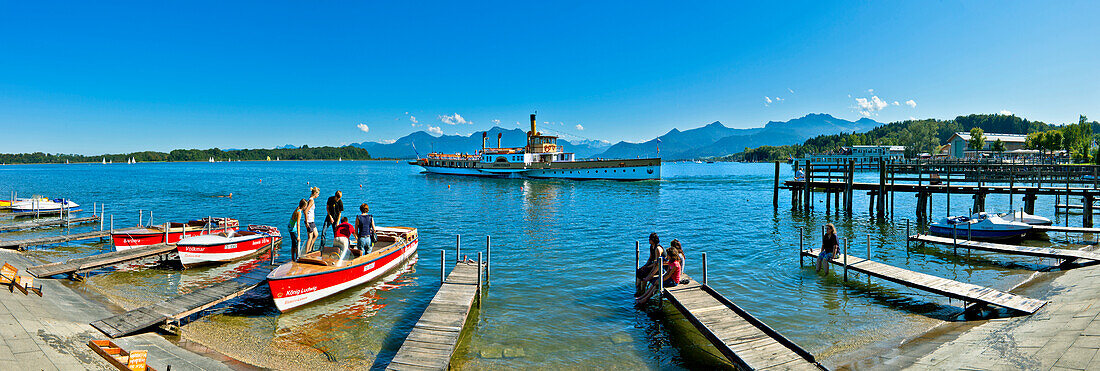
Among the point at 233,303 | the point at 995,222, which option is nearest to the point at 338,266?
the point at 233,303

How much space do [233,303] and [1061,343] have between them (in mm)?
17769

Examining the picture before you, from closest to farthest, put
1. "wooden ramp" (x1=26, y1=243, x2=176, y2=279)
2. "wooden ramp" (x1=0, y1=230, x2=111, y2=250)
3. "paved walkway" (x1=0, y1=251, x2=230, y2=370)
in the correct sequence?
"paved walkway" (x1=0, y1=251, x2=230, y2=370)
"wooden ramp" (x1=26, y1=243, x2=176, y2=279)
"wooden ramp" (x1=0, y1=230, x2=111, y2=250)

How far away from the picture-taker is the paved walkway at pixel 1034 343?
782cm

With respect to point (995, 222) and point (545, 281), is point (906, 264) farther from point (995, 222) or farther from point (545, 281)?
point (545, 281)

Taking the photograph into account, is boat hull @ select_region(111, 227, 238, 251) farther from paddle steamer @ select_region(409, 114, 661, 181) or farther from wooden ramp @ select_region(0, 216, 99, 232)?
paddle steamer @ select_region(409, 114, 661, 181)

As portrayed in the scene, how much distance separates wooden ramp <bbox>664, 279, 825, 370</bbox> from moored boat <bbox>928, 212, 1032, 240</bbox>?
16615 millimetres

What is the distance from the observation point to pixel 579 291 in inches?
611

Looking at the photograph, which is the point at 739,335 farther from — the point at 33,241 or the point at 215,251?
the point at 33,241

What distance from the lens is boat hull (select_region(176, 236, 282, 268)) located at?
58.7ft

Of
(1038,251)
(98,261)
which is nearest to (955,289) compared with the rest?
(1038,251)

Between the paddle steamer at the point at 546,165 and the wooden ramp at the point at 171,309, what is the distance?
6744 cm

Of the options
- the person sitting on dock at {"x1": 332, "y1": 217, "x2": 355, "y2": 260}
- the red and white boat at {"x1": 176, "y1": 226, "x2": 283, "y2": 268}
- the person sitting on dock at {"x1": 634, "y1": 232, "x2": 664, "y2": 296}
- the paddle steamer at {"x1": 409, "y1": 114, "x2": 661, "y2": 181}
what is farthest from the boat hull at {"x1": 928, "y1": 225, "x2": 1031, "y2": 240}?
the paddle steamer at {"x1": 409, "y1": 114, "x2": 661, "y2": 181}

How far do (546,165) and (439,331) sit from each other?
3009 inches

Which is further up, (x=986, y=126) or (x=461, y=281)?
(x=986, y=126)
